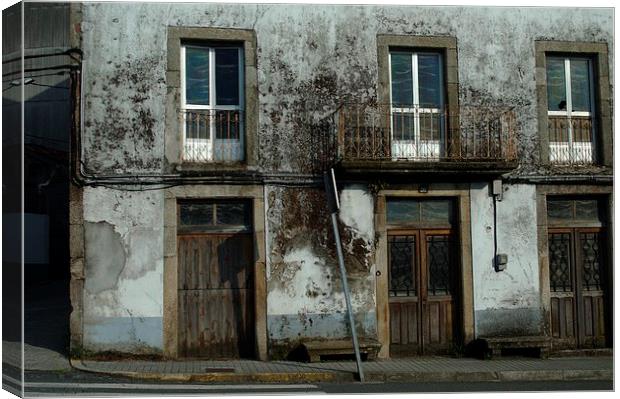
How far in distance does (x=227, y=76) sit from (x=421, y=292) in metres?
3.45

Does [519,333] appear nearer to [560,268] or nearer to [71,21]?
[560,268]

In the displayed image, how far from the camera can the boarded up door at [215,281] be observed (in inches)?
406

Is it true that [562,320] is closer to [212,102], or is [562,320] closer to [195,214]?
[195,214]

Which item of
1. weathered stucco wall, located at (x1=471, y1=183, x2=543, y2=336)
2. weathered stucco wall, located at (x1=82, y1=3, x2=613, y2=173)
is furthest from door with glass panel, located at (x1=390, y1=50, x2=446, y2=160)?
weathered stucco wall, located at (x1=471, y1=183, x2=543, y2=336)

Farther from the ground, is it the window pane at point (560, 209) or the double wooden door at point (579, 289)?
the window pane at point (560, 209)

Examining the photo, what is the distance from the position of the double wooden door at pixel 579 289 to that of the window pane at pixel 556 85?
1505 mm

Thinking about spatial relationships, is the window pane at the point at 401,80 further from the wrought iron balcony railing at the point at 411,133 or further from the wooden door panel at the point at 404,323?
the wooden door panel at the point at 404,323

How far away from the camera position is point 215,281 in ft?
34.2

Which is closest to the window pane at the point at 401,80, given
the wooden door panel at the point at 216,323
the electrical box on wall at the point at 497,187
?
the electrical box on wall at the point at 497,187

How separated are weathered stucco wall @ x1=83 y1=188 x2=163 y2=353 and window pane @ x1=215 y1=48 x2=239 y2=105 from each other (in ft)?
4.47

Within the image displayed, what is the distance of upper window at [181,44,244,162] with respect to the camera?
33.8 ft

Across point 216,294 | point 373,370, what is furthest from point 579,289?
point 216,294

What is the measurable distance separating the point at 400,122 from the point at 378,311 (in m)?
2.25

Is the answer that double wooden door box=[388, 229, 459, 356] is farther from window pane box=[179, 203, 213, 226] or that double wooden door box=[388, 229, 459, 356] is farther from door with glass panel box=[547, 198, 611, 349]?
window pane box=[179, 203, 213, 226]
